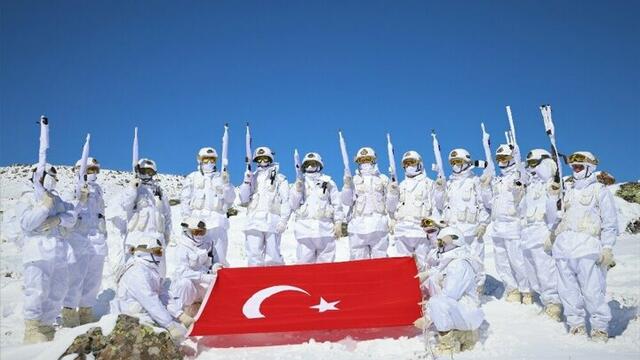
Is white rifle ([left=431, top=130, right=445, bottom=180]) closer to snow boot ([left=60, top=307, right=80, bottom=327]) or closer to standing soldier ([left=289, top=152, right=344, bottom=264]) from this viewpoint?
standing soldier ([left=289, top=152, right=344, bottom=264])

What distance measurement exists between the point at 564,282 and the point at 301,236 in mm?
5116

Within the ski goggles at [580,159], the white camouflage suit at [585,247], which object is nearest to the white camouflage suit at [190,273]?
the white camouflage suit at [585,247]

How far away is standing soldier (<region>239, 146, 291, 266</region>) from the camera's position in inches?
452

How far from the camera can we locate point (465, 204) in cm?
1145

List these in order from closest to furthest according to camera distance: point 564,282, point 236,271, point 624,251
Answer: point 564,282 → point 236,271 → point 624,251

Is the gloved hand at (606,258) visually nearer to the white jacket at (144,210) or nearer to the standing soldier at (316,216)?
the standing soldier at (316,216)

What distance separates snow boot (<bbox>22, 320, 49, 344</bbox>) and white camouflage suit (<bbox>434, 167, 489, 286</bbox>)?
774 cm

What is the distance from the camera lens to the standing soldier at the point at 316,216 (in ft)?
36.9

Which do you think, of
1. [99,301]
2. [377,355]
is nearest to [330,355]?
[377,355]

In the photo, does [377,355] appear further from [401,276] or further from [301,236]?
[301,236]

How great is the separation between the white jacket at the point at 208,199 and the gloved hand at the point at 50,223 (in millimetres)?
2985

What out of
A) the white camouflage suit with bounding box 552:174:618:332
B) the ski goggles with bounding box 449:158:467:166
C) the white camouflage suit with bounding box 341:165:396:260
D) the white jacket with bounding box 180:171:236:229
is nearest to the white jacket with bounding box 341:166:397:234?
the white camouflage suit with bounding box 341:165:396:260

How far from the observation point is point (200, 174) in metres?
11.7

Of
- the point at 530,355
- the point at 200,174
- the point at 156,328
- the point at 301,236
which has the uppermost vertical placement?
the point at 200,174
